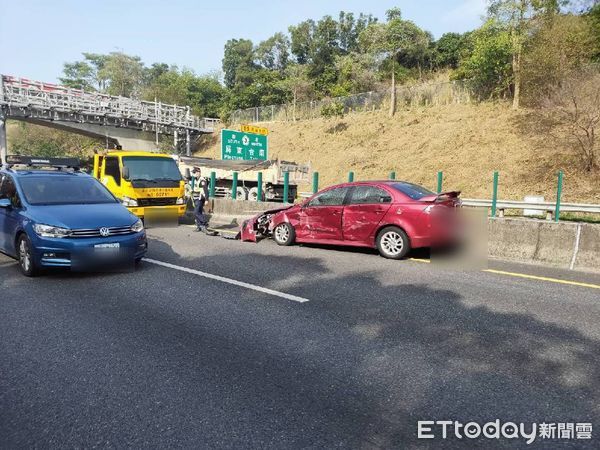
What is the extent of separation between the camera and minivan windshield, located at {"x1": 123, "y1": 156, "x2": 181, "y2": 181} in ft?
44.0

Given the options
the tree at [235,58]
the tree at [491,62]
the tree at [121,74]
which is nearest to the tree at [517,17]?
the tree at [491,62]

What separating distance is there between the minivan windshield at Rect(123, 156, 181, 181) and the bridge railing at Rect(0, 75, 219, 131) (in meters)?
27.5

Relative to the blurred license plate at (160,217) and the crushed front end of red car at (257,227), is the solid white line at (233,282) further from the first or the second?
the blurred license plate at (160,217)

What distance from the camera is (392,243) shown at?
8812mm

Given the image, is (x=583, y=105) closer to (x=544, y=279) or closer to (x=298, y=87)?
(x=544, y=279)

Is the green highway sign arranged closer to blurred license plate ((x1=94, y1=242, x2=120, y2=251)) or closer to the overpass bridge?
blurred license plate ((x1=94, y1=242, x2=120, y2=251))

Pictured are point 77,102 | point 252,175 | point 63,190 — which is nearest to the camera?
point 63,190

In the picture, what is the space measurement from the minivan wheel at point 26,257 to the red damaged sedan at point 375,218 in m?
5.22

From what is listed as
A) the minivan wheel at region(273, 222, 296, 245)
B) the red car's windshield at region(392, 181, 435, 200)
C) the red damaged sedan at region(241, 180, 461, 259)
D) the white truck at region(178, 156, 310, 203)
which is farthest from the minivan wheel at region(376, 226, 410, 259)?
the white truck at region(178, 156, 310, 203)

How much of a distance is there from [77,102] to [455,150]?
3010cm

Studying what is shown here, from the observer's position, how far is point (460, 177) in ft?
80.0

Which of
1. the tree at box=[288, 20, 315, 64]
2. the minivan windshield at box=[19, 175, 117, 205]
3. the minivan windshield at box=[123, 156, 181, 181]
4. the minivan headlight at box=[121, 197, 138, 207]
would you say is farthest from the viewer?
the tree at box=[288, 20, 315, 64]

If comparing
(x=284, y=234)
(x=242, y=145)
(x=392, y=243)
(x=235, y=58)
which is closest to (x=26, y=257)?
(x=284, y=234)

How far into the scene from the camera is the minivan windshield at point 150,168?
1342 cm
